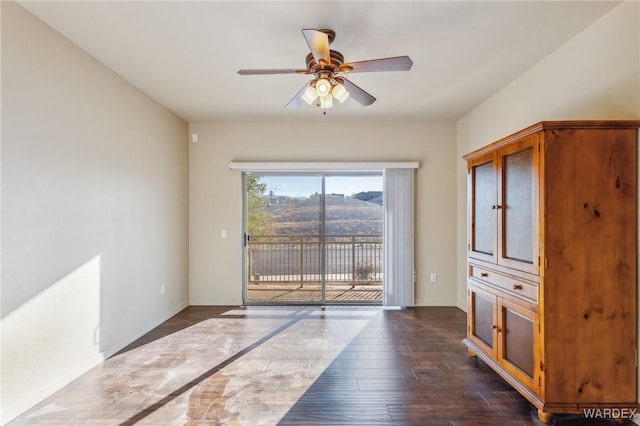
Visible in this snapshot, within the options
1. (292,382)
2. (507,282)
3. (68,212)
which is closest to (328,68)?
(507,282)

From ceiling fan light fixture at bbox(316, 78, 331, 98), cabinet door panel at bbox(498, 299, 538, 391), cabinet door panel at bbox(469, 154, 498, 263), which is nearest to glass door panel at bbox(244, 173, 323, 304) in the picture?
cabinet door panel at bbox(469, 154, 498, 263)

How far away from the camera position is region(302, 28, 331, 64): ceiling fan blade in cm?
187

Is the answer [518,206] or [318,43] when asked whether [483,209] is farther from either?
[318,43]

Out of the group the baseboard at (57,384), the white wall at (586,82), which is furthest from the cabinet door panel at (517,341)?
the baseboard at (57,384)

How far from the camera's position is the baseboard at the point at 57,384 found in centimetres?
205

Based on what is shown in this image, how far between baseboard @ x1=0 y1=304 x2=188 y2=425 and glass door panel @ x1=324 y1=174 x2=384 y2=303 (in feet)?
8.67

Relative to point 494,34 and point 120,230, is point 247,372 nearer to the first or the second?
point 120,230

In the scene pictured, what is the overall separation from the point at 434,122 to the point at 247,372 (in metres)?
4.01

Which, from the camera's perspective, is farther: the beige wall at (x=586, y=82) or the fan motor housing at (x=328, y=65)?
the fan motor housing at (x=328, y=65)

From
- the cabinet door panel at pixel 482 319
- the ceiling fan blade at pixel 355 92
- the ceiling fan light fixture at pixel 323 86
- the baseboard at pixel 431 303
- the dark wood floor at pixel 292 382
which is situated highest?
the ceiling fan blade at pixel 355 92

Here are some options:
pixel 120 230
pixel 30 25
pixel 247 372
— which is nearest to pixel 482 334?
pixel 247 372

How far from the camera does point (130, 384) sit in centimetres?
250

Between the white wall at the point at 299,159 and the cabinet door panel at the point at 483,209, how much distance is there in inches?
68.1

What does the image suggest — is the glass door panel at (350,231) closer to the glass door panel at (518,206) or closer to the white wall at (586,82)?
the white wall at (586,82)
